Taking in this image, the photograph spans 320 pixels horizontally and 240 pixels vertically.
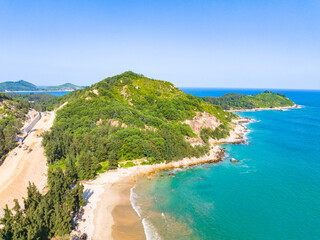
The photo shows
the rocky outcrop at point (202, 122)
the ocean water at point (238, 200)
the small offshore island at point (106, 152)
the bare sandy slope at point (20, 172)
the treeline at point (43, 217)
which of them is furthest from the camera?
the rocky outcrop at point (202, 122)

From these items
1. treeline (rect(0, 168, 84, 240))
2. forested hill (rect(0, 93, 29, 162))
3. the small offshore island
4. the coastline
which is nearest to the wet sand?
the coastline

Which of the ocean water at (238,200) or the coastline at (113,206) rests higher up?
the coastline at (113,206)

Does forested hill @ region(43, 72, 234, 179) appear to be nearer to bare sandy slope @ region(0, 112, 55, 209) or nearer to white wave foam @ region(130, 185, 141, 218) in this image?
bare sandy slope @ region(0, 112, 55, 209)

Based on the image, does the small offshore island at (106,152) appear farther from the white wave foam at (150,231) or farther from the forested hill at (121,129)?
the white wave foam at (150,231)

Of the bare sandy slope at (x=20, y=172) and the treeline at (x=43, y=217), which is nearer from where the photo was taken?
the treeline at (x=43, y=217)

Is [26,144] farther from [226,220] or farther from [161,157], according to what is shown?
[226,220]

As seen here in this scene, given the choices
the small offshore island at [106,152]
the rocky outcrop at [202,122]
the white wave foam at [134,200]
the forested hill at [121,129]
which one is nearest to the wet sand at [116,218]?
the small offshore island at [106,152]
